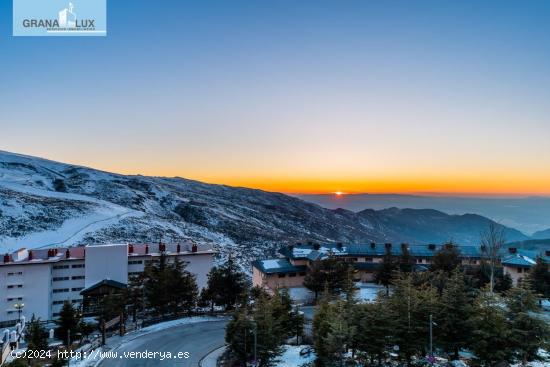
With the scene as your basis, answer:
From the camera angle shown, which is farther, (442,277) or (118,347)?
(442,277)

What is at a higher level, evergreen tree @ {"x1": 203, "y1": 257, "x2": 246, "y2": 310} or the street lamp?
evergreen tree @ {"x1": 203, "y1": 257, "x2": 246, "y2": 310}

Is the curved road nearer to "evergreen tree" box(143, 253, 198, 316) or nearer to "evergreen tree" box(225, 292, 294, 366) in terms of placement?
"evergreen tree" box(225, 292, 294, 366)

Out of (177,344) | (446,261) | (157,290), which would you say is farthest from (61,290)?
(446,261)

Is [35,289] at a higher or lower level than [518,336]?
lower

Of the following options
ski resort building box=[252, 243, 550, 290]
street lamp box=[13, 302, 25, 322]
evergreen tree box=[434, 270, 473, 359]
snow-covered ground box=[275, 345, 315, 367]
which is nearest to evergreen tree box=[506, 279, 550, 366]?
evergreen tree box=[434, 270, 473, 359]

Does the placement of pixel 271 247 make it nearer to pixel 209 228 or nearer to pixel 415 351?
pixel 209 228

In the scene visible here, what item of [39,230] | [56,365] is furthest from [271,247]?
[56,365]

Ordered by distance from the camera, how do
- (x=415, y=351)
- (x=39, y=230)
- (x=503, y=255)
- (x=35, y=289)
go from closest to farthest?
(x=415, y=351) → (x=35, y=289) → (x=503, y=255) → (x=39, y=230)
